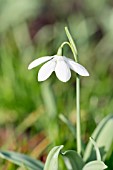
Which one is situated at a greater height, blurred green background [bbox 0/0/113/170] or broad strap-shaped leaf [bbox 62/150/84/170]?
blurred green background [bbox 0/0/113/170]

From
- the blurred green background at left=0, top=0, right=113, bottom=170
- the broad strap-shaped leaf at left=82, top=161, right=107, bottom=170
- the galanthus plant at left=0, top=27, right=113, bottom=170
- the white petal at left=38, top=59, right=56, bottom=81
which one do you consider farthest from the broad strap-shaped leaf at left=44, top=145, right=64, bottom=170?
the blurred green background at left=0, top=0, right=113, bottom=170

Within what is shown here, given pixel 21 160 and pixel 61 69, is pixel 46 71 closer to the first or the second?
pixel 61 69

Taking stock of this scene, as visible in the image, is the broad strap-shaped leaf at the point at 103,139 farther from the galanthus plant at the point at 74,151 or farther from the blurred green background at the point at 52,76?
the blurred green background at the point at 52,76

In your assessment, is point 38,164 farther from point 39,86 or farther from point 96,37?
point 96,37

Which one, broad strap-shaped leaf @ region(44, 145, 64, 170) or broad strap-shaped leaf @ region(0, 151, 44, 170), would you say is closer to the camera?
broad strap-shaped leaf @ region(44, 145, 64, 170)

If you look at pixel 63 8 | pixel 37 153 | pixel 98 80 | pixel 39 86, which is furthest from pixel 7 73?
pixel 63 8

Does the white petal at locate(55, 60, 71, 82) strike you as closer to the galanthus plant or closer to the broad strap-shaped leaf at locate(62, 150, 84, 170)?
the galanthus plant

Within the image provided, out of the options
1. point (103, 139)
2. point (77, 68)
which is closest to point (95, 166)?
point (103, 139)

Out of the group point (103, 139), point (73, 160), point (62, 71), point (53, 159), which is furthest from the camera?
point (103, 139)
